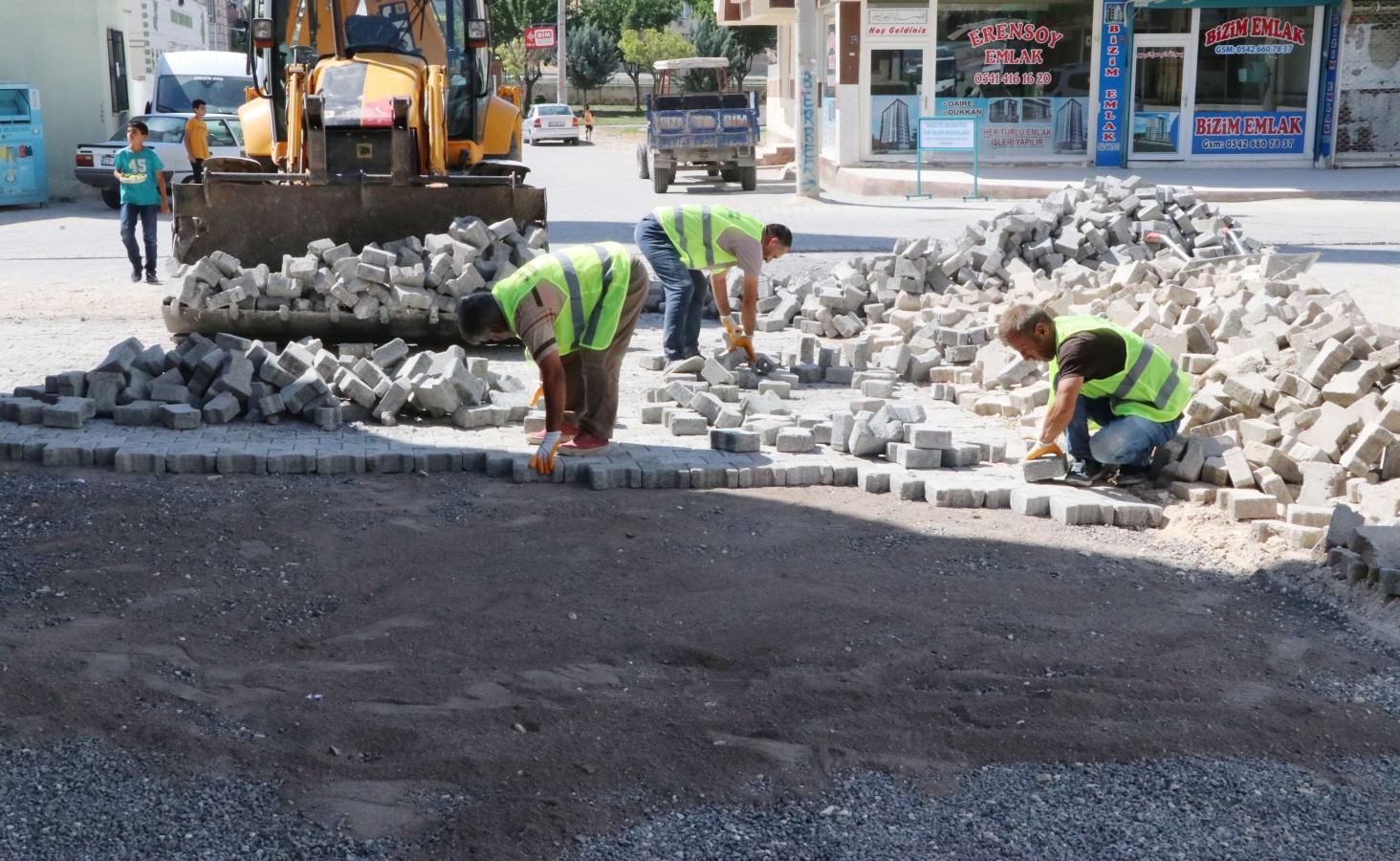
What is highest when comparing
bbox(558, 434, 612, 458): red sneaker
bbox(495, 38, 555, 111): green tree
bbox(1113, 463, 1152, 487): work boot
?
bbox(495, 38, 555, 111): green tree

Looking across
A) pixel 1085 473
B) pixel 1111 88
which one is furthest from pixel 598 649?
pixel 1111 88

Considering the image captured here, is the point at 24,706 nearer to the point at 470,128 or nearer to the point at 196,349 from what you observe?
the point at 196,349

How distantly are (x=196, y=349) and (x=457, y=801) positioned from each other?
5.16m

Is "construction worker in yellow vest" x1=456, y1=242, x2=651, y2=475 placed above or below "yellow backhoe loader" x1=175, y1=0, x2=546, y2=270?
below

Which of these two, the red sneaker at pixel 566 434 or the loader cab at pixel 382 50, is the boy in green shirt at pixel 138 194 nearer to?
the loader cab at pixel 382 50

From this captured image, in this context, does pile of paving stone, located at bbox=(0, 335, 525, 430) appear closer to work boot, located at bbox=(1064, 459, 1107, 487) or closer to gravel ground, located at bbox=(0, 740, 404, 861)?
work boot, located at bbox=(1064, 459, 1107, 487)

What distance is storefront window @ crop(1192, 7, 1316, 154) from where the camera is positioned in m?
25.0

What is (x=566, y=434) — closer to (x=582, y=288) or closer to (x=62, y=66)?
(x=582, y=288)

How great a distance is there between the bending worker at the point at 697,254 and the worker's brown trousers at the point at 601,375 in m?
1.65

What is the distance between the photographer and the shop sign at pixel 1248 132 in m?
25.3

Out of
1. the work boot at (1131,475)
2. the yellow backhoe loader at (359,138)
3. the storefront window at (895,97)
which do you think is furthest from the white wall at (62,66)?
the work boot at (1131,475)

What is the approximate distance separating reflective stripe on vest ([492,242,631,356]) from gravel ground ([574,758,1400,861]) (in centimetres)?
350

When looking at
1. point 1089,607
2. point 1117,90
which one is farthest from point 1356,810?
point 1117,90

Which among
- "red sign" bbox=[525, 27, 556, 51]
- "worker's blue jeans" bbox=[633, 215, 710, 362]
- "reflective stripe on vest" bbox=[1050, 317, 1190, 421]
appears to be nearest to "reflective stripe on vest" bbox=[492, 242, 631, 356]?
"worker's blue jeans" bbox=[633, 215, 710, 362]
